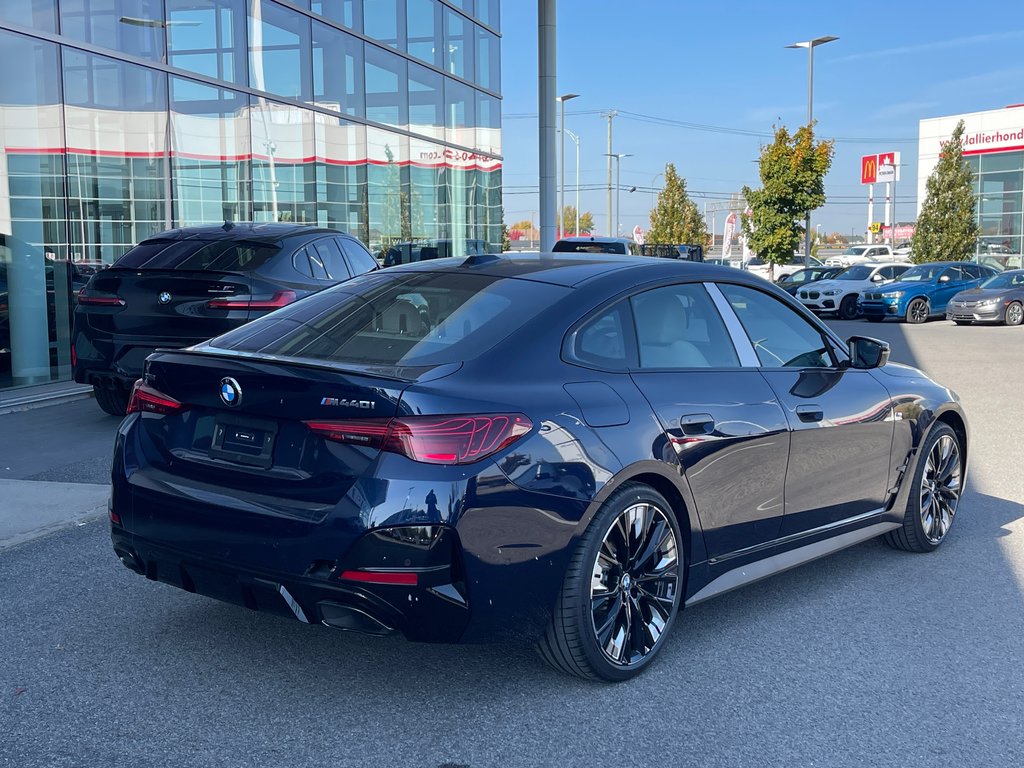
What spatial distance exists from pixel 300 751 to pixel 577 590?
1.04 metres

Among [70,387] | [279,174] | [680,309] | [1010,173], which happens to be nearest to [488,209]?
[279,174]

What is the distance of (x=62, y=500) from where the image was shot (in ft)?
22.1

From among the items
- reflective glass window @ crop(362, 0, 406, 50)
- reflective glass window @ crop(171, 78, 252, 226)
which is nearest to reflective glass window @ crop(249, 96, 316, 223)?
reflective glass window @ crop(171, 78, 252, 226)

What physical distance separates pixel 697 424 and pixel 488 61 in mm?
23071

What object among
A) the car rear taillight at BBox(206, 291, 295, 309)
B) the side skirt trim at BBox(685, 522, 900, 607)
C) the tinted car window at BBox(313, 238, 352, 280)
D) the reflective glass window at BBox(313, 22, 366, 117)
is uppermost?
the reflective glass window at BBox(313, 22, 366, 117)

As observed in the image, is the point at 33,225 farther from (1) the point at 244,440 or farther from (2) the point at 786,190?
(2) the point at 786,190

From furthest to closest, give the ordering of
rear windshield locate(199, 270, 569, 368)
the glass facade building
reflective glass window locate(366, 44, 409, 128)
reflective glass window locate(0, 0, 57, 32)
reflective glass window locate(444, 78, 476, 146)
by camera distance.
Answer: reflective glass window locate(444, 78, 476, 146) < reflective glass window locate(366, 44, 409, 128) < the glass facade building < reflective glass window locate(0, 0, 57, 32) < rear windshield locate(199, 270, 569, 368)

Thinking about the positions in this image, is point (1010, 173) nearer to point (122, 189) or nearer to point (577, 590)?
point (122, 189)

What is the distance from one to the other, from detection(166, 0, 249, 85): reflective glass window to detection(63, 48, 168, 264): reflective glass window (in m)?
0.61

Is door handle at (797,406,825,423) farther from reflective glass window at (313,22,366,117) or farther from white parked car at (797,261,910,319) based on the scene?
white parked car at (797,261,910,319)

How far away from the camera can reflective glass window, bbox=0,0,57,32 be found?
11688 millimetres

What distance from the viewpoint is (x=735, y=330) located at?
473 cm

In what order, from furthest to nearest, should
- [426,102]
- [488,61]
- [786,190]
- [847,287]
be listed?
[786,190] < [847,287] < [488,61] < [426,102]

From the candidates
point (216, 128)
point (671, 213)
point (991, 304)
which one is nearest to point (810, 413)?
point (216, 128)
